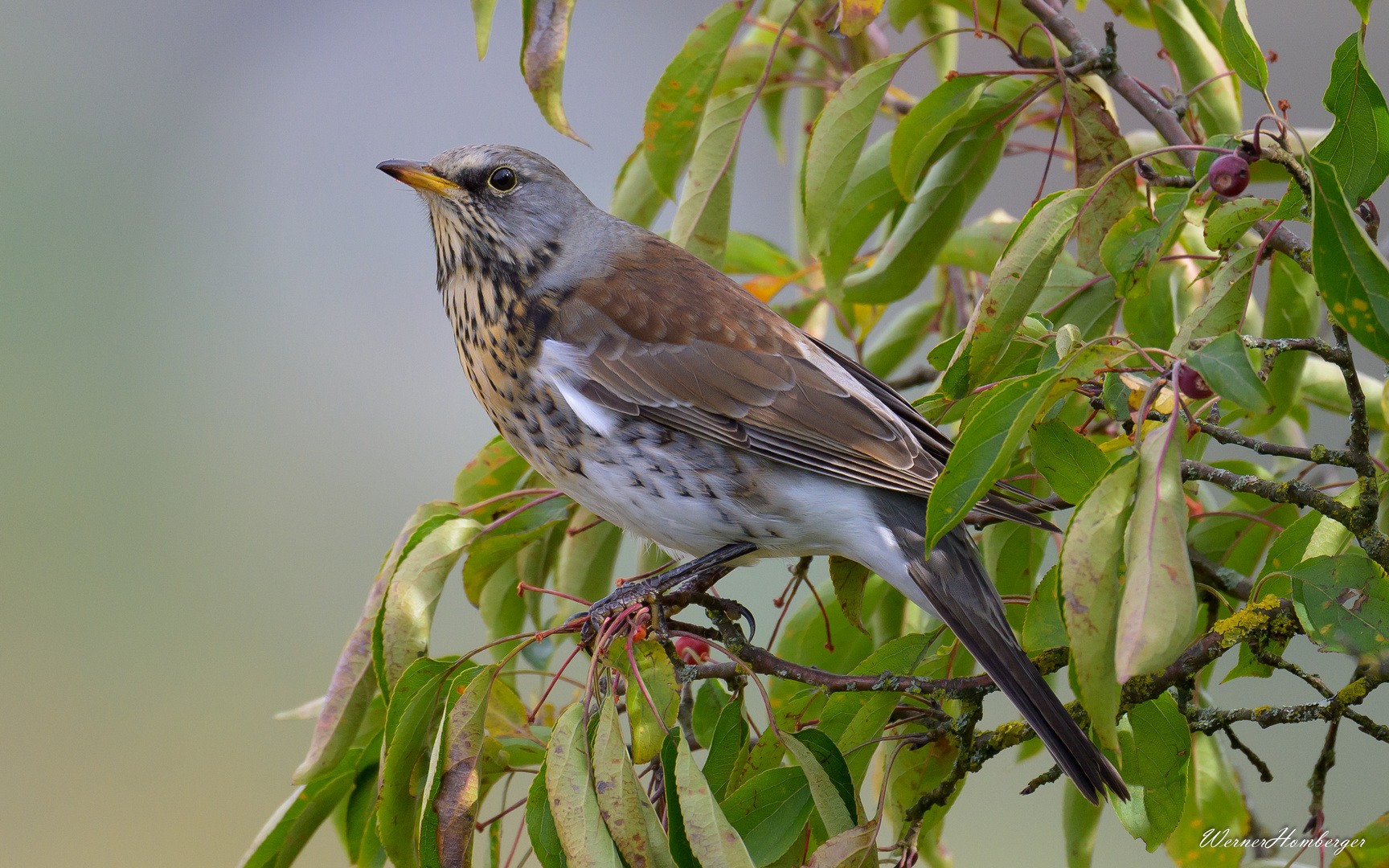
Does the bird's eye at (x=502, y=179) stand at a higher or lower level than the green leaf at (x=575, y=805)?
higher

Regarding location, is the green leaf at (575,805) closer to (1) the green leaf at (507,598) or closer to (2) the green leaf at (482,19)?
(1) the green leaf at (507,598)

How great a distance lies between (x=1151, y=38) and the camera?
580 centimetres

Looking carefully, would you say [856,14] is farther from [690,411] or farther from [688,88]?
[690,411]

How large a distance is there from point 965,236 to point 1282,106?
0.81 meters

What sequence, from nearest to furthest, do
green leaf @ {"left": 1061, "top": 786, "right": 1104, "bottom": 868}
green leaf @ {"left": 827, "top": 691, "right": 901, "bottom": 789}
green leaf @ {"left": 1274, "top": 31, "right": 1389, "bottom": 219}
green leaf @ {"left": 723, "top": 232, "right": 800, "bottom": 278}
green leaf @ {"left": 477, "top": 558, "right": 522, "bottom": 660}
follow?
green leaf @ {"left": 1274, "top": 31, "right": 1389, "bottom": 219} → green leaf @ {"left": 827, "top": 691, "right": 901, "bottom": 789} → green leaf @ {"left": 1061, "top": 786, "right": 1104, "bottom": 868} → green leaf @ {"left": 477, "top": 558, "right": 522, "bottom": 660} → green leaf @ {"left": 723, "top": 232, "right": 800, "bottom": 278}

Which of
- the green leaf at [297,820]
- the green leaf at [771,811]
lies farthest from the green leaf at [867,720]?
the green leaf at [297,820]

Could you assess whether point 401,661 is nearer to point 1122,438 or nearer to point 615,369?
point 615,369

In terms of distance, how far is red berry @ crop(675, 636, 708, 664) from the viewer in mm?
2072

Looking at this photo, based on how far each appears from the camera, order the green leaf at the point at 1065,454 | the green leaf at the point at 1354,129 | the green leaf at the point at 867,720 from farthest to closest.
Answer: the green leaf at the point at 867,720, the green leaf at the point at 1065,454, the green leaf at the point at 1354,129

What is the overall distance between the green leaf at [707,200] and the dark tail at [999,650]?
2.37ft

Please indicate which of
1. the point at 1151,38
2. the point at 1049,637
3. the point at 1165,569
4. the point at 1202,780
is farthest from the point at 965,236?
the point at 1151,38

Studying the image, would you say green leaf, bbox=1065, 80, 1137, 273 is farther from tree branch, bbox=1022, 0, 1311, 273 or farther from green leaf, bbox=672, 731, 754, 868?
green leaf, bbox=672, 731, 754, 868

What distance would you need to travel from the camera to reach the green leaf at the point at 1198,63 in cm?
→ 205

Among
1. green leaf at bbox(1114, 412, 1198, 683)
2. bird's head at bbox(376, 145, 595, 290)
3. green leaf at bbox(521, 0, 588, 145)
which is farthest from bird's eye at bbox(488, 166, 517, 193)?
green leaf at bbox(1114, 412, 1198, 683)
